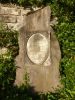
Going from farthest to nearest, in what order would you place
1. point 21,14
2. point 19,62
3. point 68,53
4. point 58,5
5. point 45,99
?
1. point 21,14
2. point 58,5
3. point 68,53
4. point 19,62
5. point 45,99

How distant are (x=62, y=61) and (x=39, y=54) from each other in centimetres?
62

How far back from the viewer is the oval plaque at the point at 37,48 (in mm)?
6723

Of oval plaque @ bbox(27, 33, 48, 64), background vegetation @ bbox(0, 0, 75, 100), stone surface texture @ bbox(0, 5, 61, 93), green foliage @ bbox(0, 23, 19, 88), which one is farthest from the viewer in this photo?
green foliage @ bbox(0, 23, 19, 88)

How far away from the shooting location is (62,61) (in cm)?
707

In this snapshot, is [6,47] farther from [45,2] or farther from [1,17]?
[45,2]

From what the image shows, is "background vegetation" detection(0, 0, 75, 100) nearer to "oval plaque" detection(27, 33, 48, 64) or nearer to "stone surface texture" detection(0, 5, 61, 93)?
"stone surface texture" detection(0, 5, 61, 93)

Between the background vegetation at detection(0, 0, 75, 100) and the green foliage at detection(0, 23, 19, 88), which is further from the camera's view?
the green foliage at detection(0, 23, 19, 88)

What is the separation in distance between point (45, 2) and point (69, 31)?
1187mm

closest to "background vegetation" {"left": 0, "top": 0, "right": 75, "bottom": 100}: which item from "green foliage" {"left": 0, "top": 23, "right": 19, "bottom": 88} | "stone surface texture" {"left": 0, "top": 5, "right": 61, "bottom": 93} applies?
"green foliage" {"left": 0, "top": 23, "right": 19, "bottom": 88}

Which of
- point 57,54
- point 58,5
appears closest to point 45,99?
point 57,54

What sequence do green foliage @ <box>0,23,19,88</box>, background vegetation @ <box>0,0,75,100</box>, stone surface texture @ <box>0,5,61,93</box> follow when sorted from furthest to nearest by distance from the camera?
1. green foliage @ <box>0,23,19,88</box>
2. stone surface texture @ <box>0,5,61,93</box>
3. background vegetation @ <box>0,0,75,100</box>

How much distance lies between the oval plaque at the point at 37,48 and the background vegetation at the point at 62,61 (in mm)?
573

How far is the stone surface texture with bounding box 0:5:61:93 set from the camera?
21.3 feet

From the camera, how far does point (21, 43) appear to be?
680 cm
